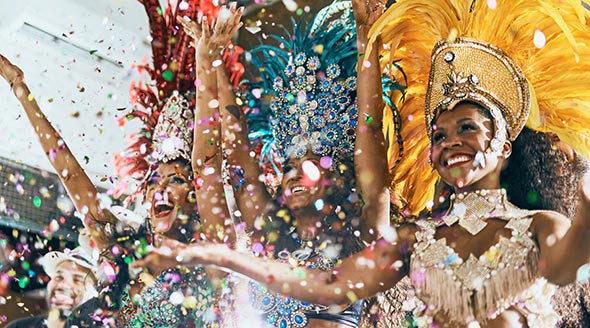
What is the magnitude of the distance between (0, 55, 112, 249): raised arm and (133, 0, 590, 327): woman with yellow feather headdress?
0.59 metres

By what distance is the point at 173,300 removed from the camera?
5.79 ft

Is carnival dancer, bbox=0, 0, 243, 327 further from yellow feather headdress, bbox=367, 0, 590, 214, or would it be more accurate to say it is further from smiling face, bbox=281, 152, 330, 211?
yellow feather headdress, bbox=367, 0, 590, 214

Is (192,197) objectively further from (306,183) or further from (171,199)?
(306,183)

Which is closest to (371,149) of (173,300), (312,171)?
(312,171)

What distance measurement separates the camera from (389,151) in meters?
1.48

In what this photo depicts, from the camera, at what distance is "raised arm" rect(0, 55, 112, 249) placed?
193 centimetres

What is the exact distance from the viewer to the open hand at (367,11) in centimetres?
151

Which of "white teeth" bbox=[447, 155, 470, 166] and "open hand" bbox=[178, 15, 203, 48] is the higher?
"open hand" bbox=[178, 15, 203, 48]

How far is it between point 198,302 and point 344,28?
0.67 metres

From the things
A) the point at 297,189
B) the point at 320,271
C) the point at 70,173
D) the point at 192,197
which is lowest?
the point at 320,271

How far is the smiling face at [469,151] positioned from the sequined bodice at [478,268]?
28 millimetres

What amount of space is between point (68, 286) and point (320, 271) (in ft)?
2.76

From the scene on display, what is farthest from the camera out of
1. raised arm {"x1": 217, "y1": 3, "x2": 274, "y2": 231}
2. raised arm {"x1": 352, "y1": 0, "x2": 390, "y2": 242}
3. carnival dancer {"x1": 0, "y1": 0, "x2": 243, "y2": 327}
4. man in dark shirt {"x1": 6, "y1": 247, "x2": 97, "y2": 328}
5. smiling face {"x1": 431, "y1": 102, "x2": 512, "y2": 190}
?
man in dark shirt {"x1": 6, "y1": 247, "x2": 97, "y2": 328}

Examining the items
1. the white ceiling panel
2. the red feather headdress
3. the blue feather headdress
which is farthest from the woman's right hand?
the white ceiling panel
